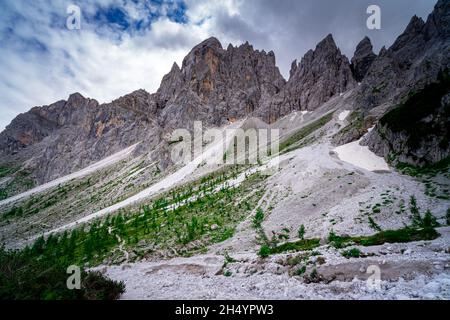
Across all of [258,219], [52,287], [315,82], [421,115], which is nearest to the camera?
[52,287]

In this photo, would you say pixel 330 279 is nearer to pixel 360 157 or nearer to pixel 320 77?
pixel 360 157

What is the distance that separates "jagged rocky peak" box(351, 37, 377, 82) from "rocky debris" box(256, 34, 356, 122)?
27.7ft

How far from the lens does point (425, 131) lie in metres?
44.5

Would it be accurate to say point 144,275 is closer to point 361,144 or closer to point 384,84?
point 361,144

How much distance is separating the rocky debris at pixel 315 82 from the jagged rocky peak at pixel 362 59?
8.45m

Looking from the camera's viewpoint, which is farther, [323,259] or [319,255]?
[319,255]

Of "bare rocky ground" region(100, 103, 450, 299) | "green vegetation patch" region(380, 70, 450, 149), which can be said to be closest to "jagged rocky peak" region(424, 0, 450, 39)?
"green vegetation patch" region(380, 70, 450, 149)

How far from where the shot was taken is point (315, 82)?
165 metres

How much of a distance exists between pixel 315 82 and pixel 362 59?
36.6 meters

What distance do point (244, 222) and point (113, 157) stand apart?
174 meters

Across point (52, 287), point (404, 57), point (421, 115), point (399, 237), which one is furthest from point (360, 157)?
point (404, 57)

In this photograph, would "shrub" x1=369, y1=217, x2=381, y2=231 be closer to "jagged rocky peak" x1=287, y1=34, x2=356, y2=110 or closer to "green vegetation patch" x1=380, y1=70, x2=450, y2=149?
"green vegetation patch" x1=380, y1=70, x2=450, y2=149

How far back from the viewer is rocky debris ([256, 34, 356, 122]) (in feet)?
517

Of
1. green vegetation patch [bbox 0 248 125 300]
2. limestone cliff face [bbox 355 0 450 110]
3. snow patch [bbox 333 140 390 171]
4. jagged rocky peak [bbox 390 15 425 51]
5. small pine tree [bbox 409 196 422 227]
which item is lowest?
green vegetation patch [bbox 0 248 125 300]
